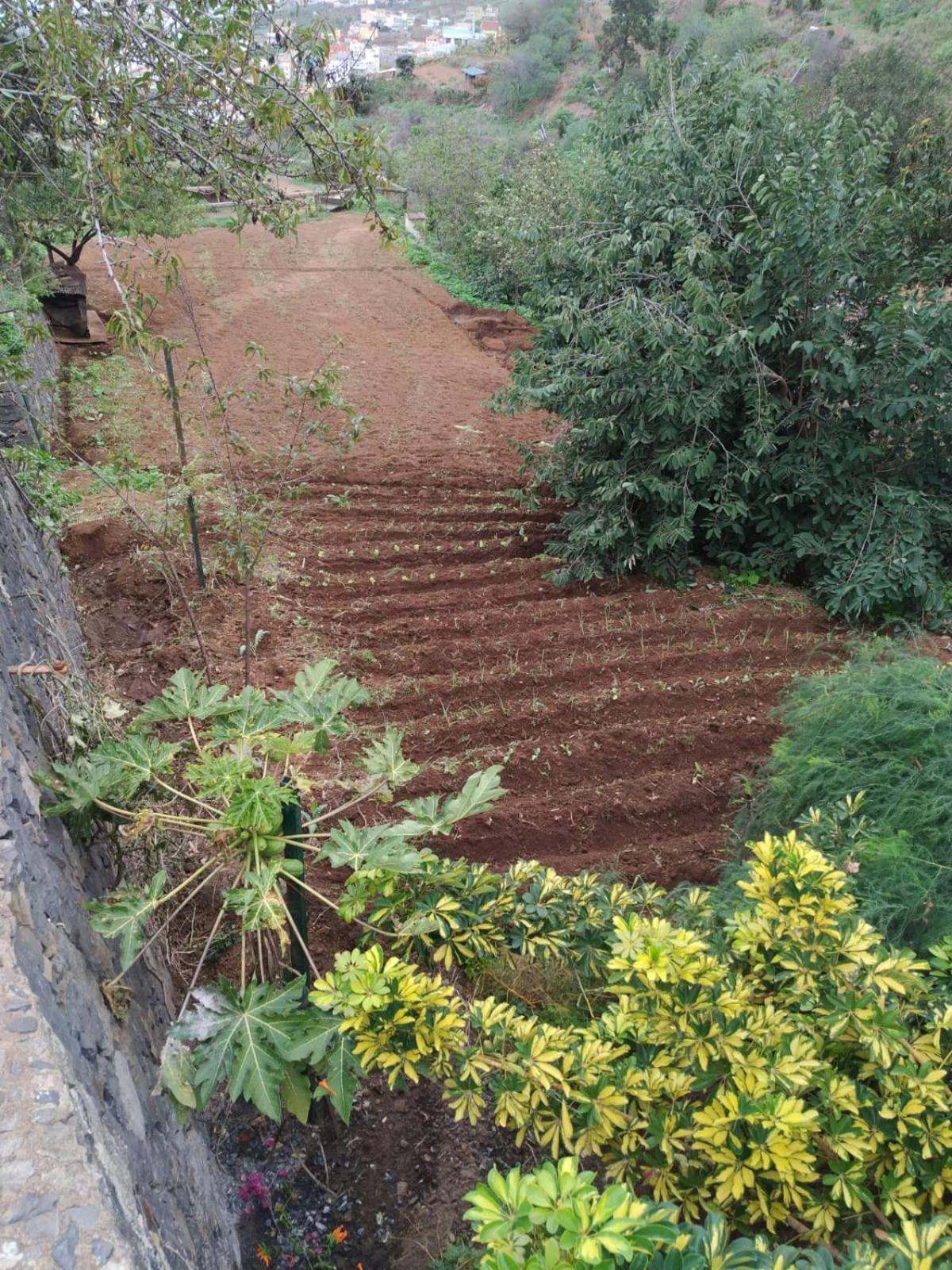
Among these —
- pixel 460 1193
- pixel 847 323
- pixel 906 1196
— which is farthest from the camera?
pixel 847 323

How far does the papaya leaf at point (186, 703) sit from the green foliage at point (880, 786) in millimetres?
1818

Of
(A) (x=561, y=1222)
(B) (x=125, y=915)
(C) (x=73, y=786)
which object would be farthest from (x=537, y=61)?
(A) (x=561, y=1222)

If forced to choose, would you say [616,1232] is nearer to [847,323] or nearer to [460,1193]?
→ [460,1193]

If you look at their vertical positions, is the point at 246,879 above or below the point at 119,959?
above

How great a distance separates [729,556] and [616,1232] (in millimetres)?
5777

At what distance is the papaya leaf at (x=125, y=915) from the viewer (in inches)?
80.2

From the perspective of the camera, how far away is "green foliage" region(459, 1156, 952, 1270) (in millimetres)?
1315

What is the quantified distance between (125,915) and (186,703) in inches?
25.7

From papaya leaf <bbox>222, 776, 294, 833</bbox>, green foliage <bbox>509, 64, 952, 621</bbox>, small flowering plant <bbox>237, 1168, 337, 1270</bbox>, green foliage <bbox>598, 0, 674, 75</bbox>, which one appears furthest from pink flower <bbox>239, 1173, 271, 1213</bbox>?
green foliage <bbox>598, 0, 674, 75</bbox>

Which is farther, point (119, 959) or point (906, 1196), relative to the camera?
point (119, 959)

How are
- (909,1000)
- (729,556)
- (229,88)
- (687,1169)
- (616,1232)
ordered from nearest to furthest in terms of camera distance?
(616,1232) → (687,1169) → (909,1000) → (229,88) → (729,556)

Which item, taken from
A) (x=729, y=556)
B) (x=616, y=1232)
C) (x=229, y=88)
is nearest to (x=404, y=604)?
(x=729, y=556)

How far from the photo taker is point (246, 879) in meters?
2.22

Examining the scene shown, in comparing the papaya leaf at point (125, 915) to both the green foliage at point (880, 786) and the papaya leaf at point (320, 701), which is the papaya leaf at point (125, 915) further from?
the green foliage at point (880, 786)
